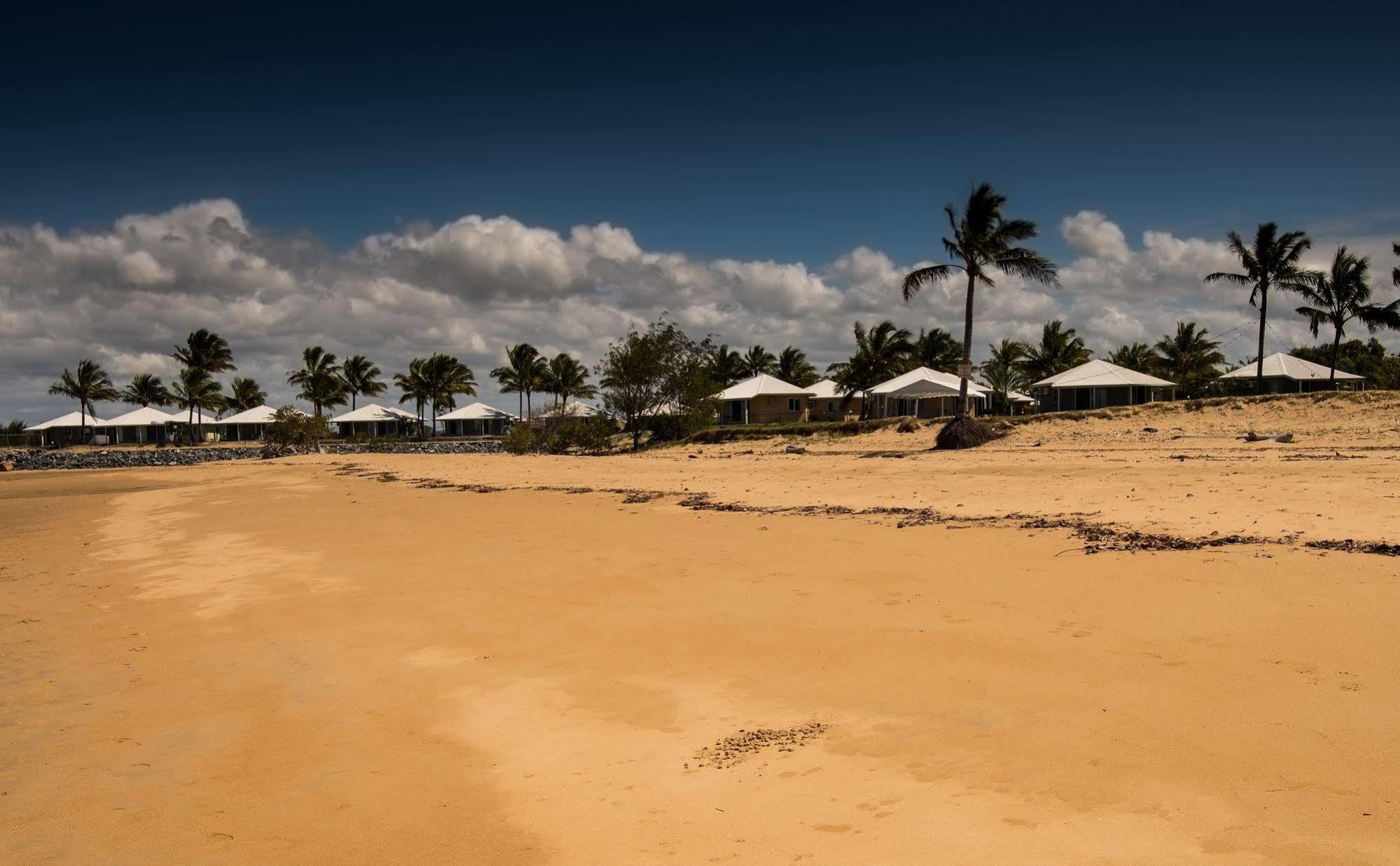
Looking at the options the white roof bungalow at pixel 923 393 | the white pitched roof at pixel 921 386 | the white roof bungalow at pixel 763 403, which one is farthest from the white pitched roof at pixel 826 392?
the white pitched roof at pixel 921 386

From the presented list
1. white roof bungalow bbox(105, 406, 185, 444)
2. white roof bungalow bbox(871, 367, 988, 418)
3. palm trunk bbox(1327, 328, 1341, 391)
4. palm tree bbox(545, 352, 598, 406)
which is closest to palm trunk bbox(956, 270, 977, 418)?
white roof bungalow bbox(871, 367, 988, 418)

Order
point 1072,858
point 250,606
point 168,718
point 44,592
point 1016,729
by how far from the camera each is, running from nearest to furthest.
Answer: point 1072,858 → point 1016,729 → point 168,718 → point 250,606 → point 44,592

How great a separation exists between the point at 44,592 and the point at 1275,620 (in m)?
13.3

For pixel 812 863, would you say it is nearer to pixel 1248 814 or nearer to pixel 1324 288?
pixel 1248 814

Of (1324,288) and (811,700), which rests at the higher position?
(1324,288)

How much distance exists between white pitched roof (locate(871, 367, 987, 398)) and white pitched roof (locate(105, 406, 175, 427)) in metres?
71.7

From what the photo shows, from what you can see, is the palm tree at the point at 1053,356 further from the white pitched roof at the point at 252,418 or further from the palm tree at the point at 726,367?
the white pitched roof at the point at 252,418

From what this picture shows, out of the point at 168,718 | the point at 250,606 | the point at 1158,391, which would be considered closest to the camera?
the point at 168,718

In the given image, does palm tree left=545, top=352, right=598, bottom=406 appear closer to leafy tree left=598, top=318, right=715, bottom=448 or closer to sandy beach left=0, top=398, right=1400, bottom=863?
leafy tree left=598, top=318, right=715, bottom=448

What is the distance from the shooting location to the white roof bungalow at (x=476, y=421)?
86812 mm

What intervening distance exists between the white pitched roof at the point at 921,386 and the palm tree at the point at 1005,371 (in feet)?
3.97

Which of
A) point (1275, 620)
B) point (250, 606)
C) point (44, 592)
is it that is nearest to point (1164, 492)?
point (1275, 620)

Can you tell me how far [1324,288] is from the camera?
44.4 m

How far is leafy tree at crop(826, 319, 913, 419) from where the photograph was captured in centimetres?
5353
